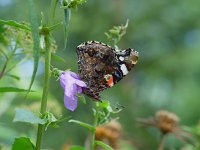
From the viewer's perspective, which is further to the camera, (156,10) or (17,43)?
(156,10)

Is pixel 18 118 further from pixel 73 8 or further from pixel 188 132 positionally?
pixel 188 132

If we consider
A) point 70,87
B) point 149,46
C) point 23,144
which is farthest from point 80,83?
point 149,46

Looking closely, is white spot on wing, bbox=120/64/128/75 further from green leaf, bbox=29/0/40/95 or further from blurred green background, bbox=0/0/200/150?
blurred green background, bbox=0/0/200/150

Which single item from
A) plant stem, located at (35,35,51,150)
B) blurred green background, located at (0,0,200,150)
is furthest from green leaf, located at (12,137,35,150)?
Answer: blurred green background, located at (0,0,200,150)

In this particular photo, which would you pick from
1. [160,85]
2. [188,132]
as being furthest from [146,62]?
[188,132]

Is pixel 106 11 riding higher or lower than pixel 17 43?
higher

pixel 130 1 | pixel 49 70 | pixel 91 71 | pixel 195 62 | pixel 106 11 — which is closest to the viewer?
pixel 49 70

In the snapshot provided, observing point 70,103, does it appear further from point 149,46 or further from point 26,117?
point 149,46
